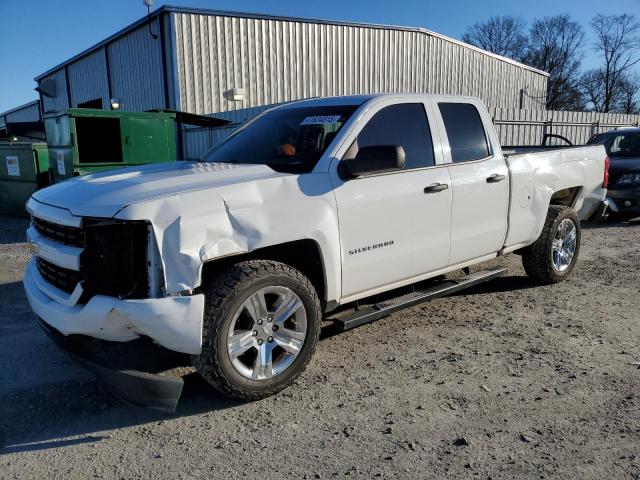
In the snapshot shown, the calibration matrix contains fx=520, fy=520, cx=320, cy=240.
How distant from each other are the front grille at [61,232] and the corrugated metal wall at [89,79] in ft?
67.8

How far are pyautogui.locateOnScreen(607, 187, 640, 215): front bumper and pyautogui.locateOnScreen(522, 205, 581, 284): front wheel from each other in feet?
14.5

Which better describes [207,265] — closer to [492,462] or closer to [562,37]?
[492,462]

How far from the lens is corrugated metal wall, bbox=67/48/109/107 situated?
22.1 m

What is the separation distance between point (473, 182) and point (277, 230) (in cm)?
205

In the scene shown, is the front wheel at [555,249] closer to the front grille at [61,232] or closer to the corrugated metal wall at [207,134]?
Answer: the front grille at [61,232]

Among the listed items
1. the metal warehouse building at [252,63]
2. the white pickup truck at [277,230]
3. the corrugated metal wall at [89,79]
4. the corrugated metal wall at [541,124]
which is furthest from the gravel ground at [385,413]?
the corrugated metal wall at [89,79]

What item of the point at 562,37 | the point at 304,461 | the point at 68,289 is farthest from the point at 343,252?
the point at 562,37

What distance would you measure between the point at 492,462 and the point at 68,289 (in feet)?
8.55

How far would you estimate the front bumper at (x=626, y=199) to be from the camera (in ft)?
31.0

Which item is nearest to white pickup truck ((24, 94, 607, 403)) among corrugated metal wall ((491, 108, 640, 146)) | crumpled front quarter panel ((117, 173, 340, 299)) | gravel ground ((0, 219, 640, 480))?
crumpled front quarter panel ((117, 173, 340, 299))

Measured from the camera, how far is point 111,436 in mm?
2947

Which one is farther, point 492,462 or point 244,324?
point 244,324

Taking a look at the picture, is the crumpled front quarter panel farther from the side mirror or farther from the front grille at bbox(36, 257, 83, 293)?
the front grille at bbox(36, 257, 83, 293)

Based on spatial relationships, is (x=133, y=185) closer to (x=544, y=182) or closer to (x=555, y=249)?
(x=544, y=182)
